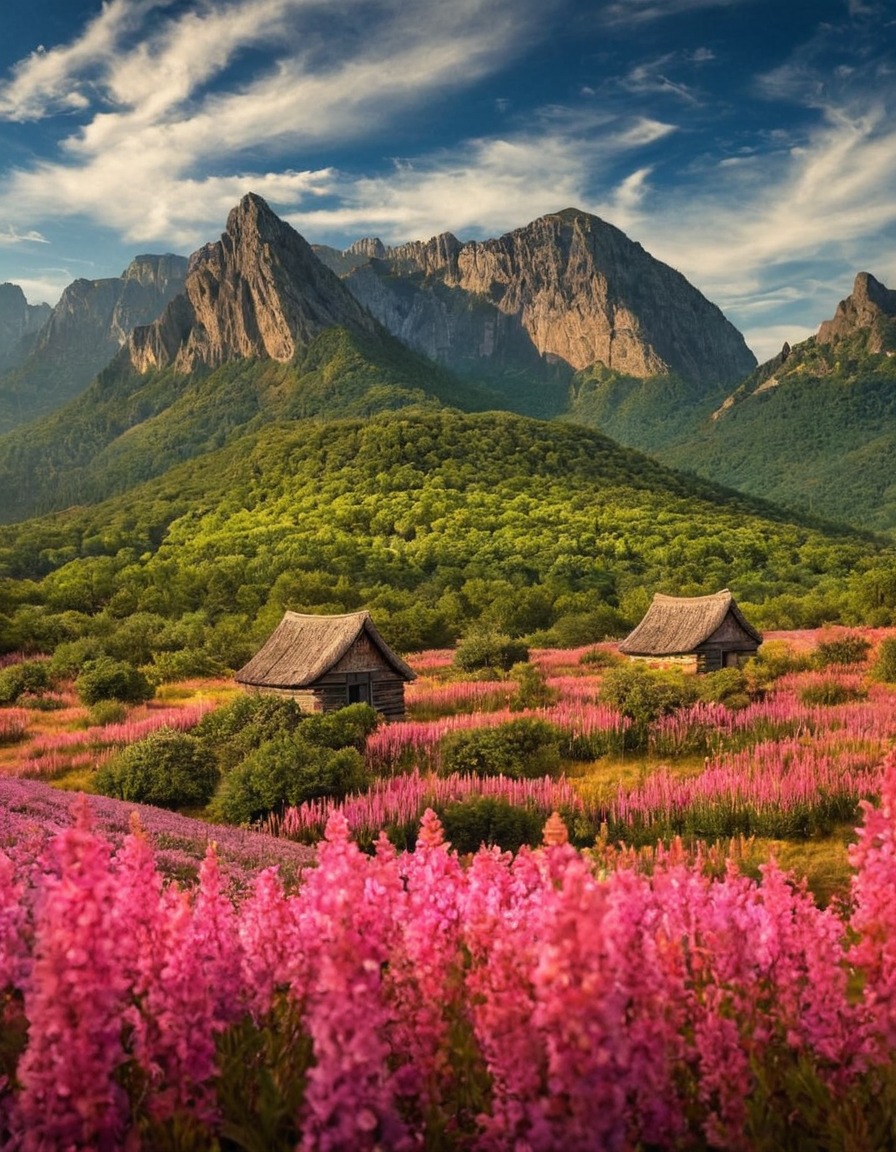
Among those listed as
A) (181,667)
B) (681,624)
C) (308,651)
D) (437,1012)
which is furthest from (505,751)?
(181,667)

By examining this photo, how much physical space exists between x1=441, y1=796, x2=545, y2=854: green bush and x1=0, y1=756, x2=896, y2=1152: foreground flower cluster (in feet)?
31.1

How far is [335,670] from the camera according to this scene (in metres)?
26.5

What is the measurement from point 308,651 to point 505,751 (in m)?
10.6

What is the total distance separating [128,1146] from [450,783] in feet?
44.9

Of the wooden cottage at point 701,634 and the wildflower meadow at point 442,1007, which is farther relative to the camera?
the wooden cottage at point 701,634

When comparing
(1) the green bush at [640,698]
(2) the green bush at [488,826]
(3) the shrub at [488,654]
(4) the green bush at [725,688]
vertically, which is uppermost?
(2) the green bush at [488,826]

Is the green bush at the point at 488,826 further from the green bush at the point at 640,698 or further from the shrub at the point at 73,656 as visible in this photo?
the shrub at the point at 73,656

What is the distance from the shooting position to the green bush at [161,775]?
18281 millimetres

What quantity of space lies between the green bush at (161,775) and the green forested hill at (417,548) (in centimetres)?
2358

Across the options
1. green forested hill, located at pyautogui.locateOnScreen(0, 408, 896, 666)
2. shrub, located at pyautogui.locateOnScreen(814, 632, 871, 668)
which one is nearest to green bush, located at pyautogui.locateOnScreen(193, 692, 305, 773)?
green forested hill, located at pyautogui.locateOnScreen(0, 408, 896, 666)

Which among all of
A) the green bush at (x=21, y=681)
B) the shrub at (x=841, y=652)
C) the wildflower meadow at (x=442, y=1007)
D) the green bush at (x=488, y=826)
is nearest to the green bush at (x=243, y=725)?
the green bush at (x=488, y=826)

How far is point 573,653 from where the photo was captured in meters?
42.6

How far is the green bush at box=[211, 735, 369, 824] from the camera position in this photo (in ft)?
54.1

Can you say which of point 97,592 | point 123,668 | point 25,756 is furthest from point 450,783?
point 97,592
